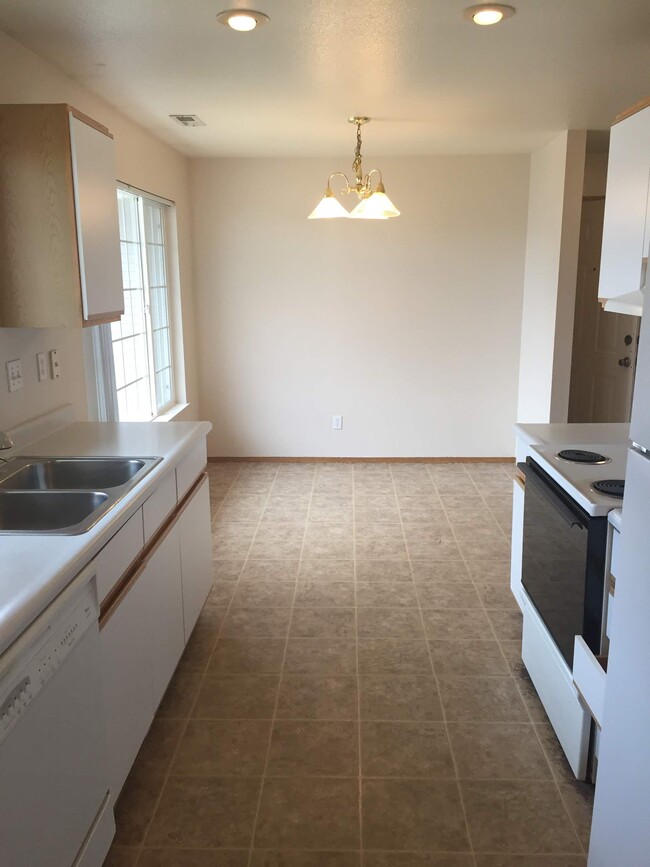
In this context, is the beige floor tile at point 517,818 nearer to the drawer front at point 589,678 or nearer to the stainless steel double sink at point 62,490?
the drawer front at point 589,678

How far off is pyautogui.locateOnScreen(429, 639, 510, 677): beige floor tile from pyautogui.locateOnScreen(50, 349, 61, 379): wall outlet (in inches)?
79.1

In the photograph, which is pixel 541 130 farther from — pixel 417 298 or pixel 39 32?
pixel 39 32

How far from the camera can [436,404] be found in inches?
230

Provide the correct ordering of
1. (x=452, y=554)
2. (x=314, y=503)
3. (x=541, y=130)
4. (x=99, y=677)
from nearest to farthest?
1. (x=99, y=677)
2. (x=452, y=554)
3. (x=541, y=130)
4. (x=314, y=503)

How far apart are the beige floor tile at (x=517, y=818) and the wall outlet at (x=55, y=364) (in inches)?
88.7

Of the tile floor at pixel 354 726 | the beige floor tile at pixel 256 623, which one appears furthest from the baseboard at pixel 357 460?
the beige floor tile at pixel 256 623

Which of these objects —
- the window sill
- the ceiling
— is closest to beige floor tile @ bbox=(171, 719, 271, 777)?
the ceiling

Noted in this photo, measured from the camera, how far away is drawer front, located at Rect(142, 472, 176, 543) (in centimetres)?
224

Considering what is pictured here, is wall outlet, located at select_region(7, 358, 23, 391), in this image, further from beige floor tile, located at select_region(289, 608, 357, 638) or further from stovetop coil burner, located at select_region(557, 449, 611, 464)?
stovetop coil burner, located at select_region(557, 449, 611, 464)

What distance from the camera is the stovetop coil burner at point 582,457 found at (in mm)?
2467

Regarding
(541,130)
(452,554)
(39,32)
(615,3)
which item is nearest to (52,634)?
(39,32)

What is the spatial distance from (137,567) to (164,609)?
14.8 inches

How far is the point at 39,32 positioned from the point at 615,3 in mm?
2044

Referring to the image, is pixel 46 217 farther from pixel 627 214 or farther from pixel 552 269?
pixel 552 269
